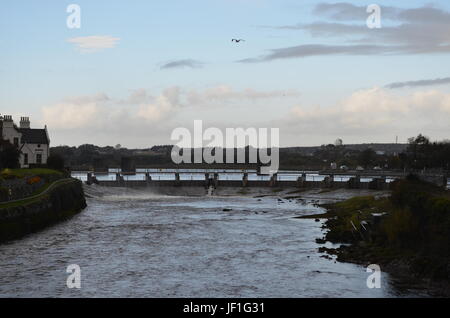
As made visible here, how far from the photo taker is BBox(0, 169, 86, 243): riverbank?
46.3 metres

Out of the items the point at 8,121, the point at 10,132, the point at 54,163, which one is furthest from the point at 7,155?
the point at 54,163

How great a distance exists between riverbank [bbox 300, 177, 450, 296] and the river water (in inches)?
62.9

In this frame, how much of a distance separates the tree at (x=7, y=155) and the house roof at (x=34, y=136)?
1583 centimetres

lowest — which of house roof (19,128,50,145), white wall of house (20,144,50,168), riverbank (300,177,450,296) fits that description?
riverbank (300,177,450,296)

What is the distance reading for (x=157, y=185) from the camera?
134 metres

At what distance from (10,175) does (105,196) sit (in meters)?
50.9

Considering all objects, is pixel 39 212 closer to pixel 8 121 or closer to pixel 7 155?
pixel 7 155

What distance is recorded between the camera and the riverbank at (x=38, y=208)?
46.3m

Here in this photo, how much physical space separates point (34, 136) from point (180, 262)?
211 ft

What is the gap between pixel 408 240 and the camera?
130 feet

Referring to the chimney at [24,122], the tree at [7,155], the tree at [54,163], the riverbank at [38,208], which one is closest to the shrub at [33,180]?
the riverbank at [38,208]

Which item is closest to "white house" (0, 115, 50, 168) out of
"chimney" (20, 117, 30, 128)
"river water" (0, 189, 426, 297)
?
"chimney" (20, 117, 30, 128)

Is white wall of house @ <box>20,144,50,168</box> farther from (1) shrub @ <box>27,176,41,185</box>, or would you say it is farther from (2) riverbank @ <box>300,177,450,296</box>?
(2) riverbank @ <box>300,177,450,296</box>
